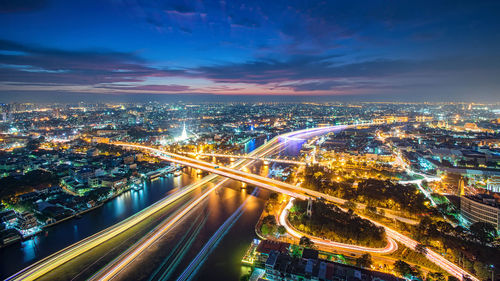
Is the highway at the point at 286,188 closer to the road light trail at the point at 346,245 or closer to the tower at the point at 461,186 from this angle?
the road light trail at the point at 346,245

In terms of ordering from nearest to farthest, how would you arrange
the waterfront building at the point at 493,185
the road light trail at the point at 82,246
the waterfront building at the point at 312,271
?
1. the waterfront building at the point at 312,271
2. the road light trail at the point at 82,246
3. the waterfront building at the point at 493,185

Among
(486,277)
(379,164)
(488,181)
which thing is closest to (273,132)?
(379,164)

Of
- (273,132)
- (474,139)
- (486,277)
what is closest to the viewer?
(486,277)

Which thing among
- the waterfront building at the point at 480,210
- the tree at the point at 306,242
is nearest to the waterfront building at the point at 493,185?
the waterfront building at the point at 480,210

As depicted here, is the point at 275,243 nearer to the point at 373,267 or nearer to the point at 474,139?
the point at 373,267

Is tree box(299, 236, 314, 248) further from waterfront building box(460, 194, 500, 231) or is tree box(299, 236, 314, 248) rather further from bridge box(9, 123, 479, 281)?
waterfront building box(460, 194, 500, 231)

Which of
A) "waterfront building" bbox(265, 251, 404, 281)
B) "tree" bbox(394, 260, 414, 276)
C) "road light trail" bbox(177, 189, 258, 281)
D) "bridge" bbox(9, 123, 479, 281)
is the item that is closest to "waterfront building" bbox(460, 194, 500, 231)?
"bridge" bbox(9, 123, 479, 281)
